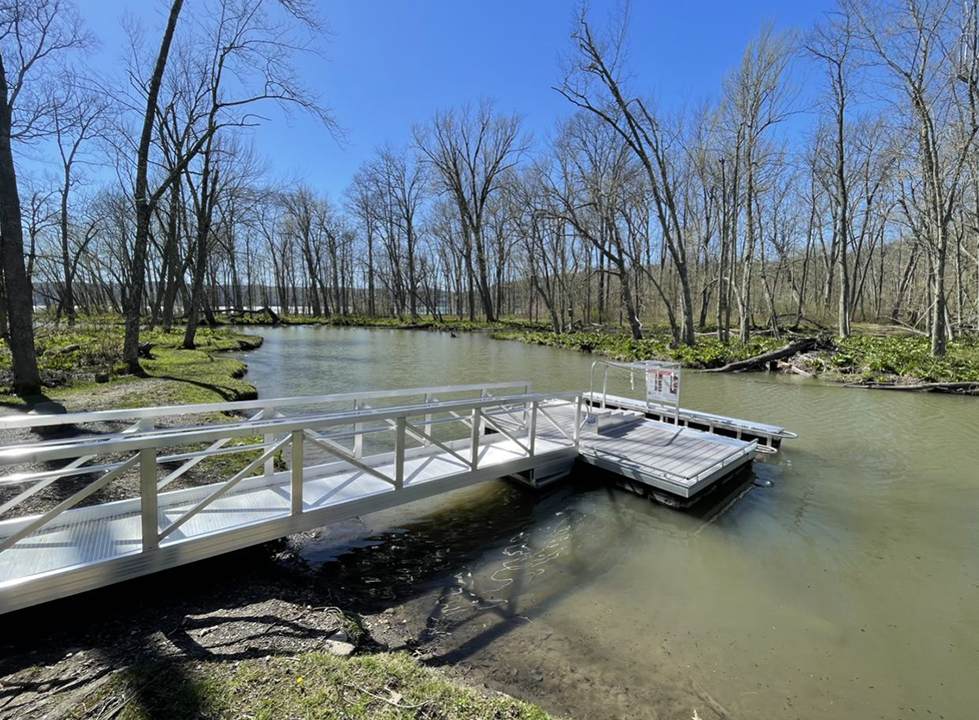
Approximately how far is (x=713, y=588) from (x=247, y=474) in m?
4.55

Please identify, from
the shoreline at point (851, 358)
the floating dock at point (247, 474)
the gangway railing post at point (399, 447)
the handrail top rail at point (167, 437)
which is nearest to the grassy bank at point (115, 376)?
the floating dock at point (247, 474)

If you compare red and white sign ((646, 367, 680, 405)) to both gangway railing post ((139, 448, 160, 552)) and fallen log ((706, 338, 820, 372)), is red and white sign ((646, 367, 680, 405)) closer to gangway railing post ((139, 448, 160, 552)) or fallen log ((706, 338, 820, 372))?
gangway railing post ((139, 448, 160, 552))

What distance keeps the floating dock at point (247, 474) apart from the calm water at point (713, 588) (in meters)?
0.60

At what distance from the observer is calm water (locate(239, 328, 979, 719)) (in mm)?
3244

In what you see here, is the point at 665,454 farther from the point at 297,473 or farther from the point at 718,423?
the point at 297,473

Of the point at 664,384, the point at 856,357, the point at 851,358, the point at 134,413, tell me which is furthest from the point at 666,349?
the point at 134,413

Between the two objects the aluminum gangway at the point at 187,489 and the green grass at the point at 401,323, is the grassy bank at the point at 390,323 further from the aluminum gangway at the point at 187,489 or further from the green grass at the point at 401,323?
the aluminum gangway at the point at 187,489

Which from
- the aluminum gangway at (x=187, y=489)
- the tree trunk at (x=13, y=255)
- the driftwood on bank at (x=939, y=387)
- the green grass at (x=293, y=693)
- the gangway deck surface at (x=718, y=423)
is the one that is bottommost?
the driftwood on bank at (x=939, y=387)

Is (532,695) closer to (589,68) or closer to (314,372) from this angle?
(314,372)

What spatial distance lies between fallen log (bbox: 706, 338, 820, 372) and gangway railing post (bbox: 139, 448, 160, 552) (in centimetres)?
1872

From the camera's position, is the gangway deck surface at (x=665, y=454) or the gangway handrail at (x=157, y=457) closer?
the gangway handrail at (x=157, y=457)

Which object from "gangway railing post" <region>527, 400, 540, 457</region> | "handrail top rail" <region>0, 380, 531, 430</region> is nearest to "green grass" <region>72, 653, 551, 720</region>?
"handrail top rail" <region>0, 380, 531, 430</region>

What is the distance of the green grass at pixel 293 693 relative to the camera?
2.37 m

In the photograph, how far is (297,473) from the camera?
14.2 feet
